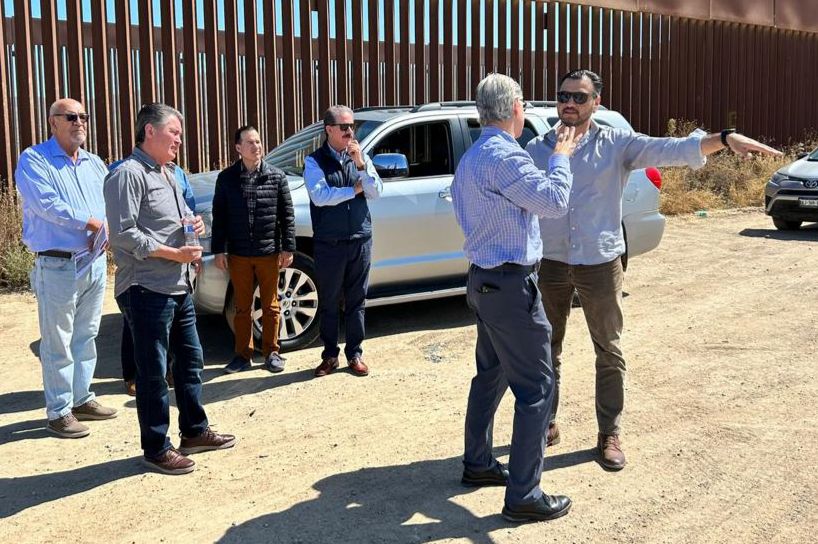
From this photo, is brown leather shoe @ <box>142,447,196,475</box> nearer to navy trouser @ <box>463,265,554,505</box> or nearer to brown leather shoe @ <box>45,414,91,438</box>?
brown leather shoe @ <box>45,414,91,438</box>

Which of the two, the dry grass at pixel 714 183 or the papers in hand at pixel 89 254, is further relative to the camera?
the dry grass at pixel 714 183

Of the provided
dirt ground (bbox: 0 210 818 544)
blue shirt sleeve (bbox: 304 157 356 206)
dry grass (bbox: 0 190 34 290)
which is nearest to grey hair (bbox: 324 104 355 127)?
blue shirt sleeve (bbox: 304 157 356 206)

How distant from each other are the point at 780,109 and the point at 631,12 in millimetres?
6370

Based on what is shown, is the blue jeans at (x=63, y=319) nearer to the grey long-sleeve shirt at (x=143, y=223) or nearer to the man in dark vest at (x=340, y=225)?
the grey long-sleeve shirt at (x=143, y=223)

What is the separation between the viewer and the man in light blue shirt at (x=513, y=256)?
384cm

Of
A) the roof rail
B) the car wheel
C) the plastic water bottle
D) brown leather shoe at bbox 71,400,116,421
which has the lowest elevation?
brown leather shoe at bbox 71,400,116,421

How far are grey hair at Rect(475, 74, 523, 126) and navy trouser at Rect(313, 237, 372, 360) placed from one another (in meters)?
2.71

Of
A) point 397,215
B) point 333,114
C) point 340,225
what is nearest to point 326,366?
point 340,225

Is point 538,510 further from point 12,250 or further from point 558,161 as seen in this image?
point 12,250

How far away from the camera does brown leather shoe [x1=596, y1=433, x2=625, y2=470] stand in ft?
15.5

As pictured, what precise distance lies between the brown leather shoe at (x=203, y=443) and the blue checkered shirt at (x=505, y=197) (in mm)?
1995

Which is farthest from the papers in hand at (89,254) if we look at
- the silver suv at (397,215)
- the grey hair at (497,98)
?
the grey hair at (497,98)

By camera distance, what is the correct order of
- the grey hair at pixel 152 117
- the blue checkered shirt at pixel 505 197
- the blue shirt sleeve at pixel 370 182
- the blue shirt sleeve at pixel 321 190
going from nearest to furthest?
1. the blue checkered shirt at pixel 505 197
2. the grey hair at pixel 152 117
3. the blue shirt sleeve at pixel 321 190
4. the blue shirt sleeve at pixel 370 182

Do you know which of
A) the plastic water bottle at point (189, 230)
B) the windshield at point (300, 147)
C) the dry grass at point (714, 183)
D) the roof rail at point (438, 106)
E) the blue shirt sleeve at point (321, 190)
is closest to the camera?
the plastic water bottle at point (189, 230)
